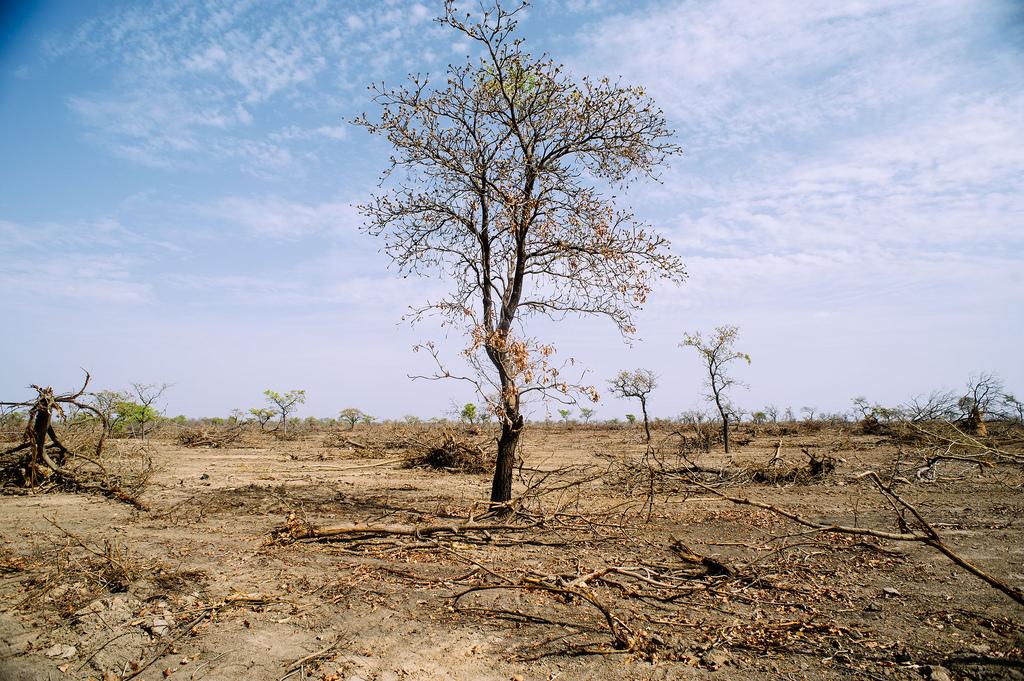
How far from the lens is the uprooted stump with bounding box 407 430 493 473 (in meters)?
15.8

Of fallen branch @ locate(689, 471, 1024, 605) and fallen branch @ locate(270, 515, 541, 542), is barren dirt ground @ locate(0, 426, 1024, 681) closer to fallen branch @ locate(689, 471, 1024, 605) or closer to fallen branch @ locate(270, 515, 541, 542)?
fallen branch @ locate(270, 515, 541, 542)

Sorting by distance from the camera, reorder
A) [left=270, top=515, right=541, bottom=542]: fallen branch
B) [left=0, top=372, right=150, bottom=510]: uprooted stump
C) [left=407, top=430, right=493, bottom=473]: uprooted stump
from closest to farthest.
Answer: [left=270, top=515, right=541, bottom=542]: fallen branch, [left=0, top=372, right=150, bottom=510]: uprooted stump, [left=407, top=430, right=493, bottom=473]: uprooted stump

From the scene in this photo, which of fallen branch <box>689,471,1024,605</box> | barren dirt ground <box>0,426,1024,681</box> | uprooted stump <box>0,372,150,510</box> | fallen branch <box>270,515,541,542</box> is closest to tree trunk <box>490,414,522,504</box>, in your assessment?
barren dirt ground <box>0,426,1024,681</box>

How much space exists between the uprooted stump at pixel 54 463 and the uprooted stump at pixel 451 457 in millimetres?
7409

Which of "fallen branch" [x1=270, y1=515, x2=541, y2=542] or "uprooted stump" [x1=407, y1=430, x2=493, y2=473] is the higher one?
"uprooted stump" [x1=407, y1=430, x2=493, y2=473]

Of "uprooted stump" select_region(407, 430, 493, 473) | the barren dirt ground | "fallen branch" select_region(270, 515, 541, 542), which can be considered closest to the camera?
the barren dirt ground

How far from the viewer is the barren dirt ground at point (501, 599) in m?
4.02

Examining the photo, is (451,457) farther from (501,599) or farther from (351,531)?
(501,599)

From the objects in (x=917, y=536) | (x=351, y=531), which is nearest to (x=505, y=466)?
(x=351, y=531)

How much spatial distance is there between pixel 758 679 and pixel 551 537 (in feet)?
12.9

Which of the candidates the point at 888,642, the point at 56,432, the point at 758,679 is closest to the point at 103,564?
the point at 758,679

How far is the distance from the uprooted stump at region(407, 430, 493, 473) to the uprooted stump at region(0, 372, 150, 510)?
7409 millimetres

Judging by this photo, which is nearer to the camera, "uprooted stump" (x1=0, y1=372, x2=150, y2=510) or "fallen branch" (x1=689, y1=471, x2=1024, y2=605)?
"fallen branch" (x1=689, y1=471, x2=1024, y2=605)

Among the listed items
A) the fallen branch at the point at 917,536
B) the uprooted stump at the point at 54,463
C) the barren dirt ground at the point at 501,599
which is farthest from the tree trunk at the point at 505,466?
the uprooted stump at the point at 54,463
